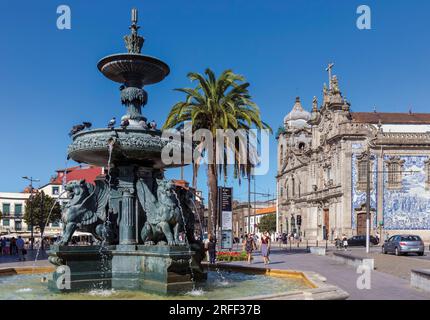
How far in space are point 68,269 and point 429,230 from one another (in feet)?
165

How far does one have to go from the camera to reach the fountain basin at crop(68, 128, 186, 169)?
10219mm

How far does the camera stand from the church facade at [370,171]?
174 ft

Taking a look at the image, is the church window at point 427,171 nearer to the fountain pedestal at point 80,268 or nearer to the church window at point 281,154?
the church window at point 281,154

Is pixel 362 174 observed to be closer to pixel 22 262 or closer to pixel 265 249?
pixel 265 249

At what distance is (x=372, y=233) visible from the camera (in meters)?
52.4

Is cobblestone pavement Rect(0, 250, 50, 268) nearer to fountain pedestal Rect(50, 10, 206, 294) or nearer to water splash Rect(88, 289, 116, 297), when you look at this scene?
fountain pedestal Rect(50, 10, 206, 294)

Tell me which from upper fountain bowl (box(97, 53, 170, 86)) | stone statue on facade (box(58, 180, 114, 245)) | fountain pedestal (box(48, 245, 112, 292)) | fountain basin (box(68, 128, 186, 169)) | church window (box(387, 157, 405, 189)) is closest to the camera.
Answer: fountain pedestal (box(48, 245, 112, 292))

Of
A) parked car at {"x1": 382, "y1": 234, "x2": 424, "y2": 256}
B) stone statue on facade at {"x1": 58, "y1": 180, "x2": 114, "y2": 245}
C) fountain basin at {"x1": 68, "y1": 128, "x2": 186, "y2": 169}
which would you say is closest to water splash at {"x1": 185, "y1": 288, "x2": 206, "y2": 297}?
stone statue on facade at {"x1": 58, "y1": 180, "x2": 114, "y2": 245}

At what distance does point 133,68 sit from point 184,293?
5.06 meters

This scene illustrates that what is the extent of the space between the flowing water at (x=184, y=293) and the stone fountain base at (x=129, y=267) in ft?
0.81

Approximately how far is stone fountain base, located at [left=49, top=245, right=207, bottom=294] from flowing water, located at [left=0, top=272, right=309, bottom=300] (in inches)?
9.7

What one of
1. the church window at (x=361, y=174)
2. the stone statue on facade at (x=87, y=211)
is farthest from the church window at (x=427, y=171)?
A: the stone statue on facade at (x=87, y=211)

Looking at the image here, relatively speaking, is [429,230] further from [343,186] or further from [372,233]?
[343,186]
